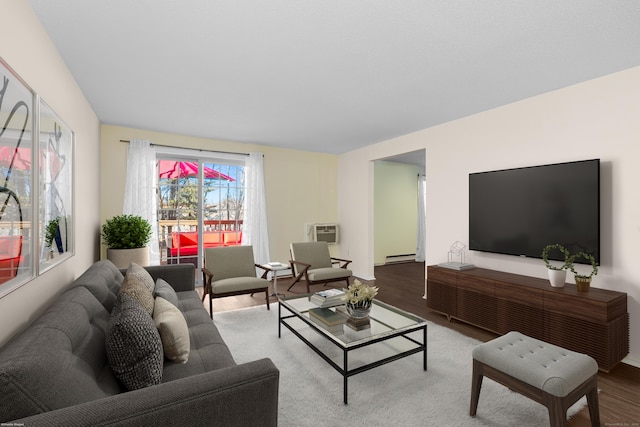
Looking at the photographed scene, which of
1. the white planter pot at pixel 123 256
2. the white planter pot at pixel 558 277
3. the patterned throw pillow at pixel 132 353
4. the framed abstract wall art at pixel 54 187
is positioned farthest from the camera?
the white planter pot at pixel 123 256

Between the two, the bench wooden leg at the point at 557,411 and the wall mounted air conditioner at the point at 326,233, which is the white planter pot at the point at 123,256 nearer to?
the wall mounted air conditioner at the point at 326,233

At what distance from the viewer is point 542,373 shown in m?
1.67

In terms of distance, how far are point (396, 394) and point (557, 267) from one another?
2188mm

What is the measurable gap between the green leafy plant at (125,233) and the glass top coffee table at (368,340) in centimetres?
234

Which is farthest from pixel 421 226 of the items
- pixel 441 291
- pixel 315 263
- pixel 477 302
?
pixel 477 302

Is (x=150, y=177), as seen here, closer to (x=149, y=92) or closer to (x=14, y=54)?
(x=149, y=92)

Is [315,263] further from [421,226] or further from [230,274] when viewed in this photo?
[421,226]

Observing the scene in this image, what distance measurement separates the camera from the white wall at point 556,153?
2676 mm

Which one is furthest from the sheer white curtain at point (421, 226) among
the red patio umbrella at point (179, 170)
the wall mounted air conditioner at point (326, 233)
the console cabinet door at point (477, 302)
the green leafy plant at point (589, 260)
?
the red patio umbrella at point (179, 170)

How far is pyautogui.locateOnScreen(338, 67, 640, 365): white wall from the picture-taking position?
8.78 ft

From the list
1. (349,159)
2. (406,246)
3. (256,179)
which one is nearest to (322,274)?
(256,179)

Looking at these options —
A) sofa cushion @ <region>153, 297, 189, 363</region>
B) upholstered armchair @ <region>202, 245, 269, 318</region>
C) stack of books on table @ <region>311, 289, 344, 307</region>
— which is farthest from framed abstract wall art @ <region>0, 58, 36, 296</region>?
stack of books on table @ <region>311, 289, 344, 307</region>

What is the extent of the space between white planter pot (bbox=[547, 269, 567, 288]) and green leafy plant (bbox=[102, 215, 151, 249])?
482cm

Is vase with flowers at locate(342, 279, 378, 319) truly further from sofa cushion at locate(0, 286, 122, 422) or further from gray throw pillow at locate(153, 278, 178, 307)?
sofa cushion at locate(0, 286, 122, 422)
